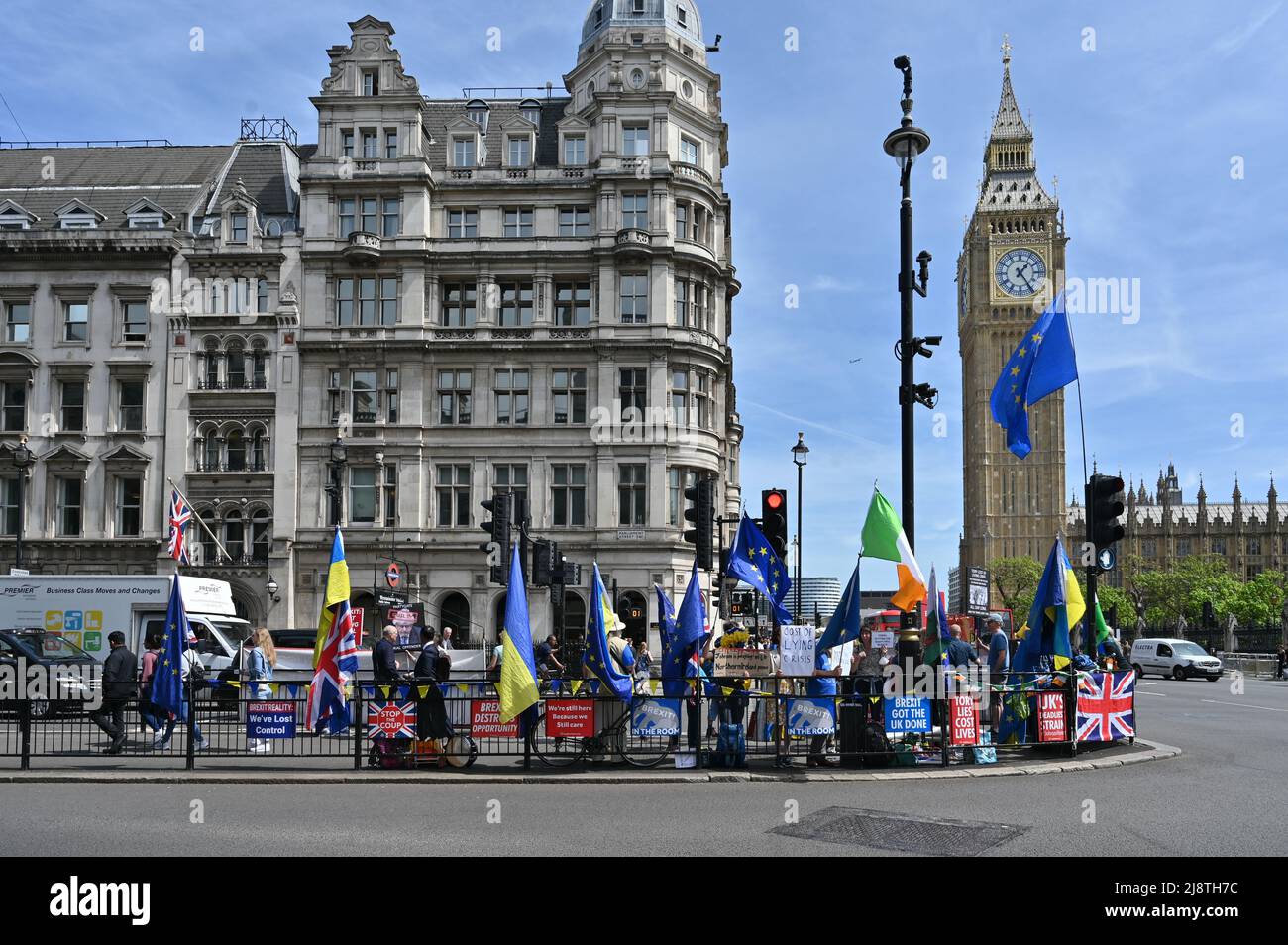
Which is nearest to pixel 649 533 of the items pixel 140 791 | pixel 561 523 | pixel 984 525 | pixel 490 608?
pixel 561 523

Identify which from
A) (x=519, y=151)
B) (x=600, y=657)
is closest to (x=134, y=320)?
(x=519, y=151)

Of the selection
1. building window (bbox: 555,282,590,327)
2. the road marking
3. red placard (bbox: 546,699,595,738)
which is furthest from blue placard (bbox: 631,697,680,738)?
building window (bbox: 555,282,590,327)

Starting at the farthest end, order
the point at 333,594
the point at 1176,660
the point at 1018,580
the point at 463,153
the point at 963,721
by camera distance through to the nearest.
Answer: the point at 1018,580 < the point at 1176,660 < the point at 463,153 < the point at 333,594 < the point at 963,721

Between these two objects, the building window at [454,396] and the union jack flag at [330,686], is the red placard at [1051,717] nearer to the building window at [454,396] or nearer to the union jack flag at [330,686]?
the union jack flag at [330,686]

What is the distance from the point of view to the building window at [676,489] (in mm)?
42594

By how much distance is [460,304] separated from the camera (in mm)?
44406

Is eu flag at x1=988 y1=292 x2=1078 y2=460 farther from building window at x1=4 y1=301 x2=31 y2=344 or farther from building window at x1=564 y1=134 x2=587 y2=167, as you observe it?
building window at x1=4 y1=301 x2=31 y2=344

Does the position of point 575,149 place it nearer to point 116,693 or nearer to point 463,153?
point 463,153

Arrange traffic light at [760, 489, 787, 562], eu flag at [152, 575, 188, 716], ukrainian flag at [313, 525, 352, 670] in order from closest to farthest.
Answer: ukrainian flag at [313, 525, 352, 670] → eu flag at [152, 575, 188, 716] → traffic light at [760, 489, 787, 562]

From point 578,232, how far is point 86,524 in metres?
21.9

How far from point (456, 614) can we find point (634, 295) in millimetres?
13853

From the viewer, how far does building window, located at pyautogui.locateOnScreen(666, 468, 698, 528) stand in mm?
42594

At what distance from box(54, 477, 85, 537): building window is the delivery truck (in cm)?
1936

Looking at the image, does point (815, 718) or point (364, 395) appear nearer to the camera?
point (815, 718)
